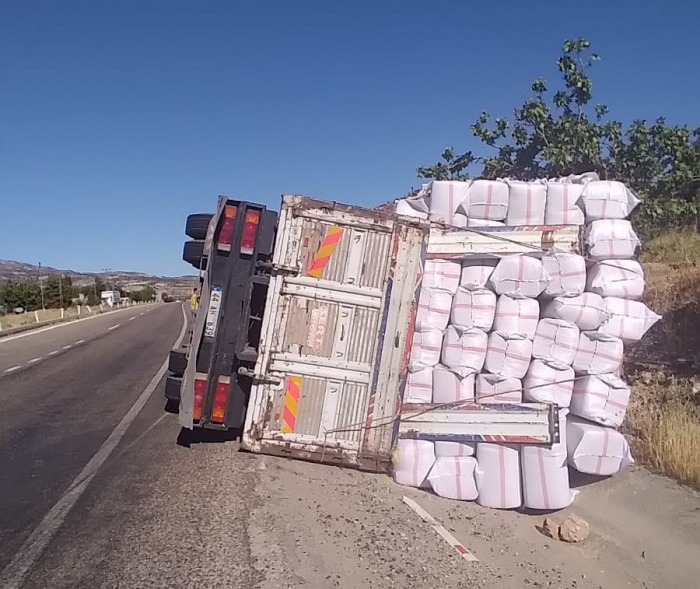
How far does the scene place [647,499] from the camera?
22.1 feet

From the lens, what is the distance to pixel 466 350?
6.47 m

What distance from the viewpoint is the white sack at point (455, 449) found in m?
6.37

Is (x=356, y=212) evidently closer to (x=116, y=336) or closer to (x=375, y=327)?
(x=375, y=327)

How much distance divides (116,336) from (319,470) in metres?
20.4

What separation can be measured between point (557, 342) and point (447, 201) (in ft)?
5.31

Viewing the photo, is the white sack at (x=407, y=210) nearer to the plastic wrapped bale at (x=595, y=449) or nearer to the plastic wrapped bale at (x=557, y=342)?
the plastic wrapped bale at (x=557, y=342)

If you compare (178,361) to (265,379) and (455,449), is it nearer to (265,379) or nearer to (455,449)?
(265,379)

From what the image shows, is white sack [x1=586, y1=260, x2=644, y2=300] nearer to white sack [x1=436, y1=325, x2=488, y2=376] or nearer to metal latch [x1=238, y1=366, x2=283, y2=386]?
white sack [x1=436, y1=325, x2=488, y2=376]

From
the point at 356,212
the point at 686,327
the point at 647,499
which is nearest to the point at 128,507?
the point at 356,212

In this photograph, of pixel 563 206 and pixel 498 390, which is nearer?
pixel 498 390

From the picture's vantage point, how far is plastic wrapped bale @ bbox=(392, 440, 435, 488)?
6.36 metres

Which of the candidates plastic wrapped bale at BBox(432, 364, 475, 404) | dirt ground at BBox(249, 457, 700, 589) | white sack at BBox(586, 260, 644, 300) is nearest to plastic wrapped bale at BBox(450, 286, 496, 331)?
plastic wrapped bale at BBox(432, 364, 475, 404)

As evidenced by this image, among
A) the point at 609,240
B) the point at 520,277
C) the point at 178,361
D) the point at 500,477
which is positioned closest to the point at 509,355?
the point at 520,277

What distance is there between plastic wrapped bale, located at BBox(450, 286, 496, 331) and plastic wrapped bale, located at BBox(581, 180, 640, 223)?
1.23m
